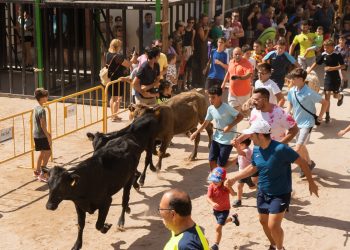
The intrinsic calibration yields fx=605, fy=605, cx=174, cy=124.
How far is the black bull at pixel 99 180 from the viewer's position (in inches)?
281

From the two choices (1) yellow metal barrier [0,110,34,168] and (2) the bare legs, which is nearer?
(2) the bare legs

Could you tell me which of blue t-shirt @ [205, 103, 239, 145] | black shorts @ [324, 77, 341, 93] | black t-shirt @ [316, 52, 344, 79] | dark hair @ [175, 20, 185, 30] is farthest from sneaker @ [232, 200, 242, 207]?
dark hair @ [175, 20, 185, 30]

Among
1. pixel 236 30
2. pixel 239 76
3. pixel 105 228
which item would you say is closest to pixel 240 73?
pixel 239 76

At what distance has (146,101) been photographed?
38.4 feet

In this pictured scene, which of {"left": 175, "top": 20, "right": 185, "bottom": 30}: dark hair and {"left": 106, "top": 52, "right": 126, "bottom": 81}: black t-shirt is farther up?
{"left": 175, "top": 20, "right": 185, "bottom": 30}: dark hair

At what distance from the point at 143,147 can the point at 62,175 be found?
2441 mm

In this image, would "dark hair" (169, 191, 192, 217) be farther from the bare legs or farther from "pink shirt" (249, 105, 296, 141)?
"pink shirt" (249, 105, 296, 141)

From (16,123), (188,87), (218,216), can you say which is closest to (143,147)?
(218,216)

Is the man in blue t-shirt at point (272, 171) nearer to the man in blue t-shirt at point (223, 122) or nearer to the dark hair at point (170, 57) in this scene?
the man in blue t-shirt at point (223, 122)

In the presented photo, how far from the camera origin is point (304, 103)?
9641mm

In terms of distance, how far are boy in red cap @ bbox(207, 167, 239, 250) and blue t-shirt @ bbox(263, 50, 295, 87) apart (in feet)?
20.6

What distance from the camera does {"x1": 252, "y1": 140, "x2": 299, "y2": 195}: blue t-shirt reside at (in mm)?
6805

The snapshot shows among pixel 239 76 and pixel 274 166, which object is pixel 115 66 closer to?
pixel 239 76

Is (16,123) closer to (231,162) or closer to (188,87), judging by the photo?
(188,87)
